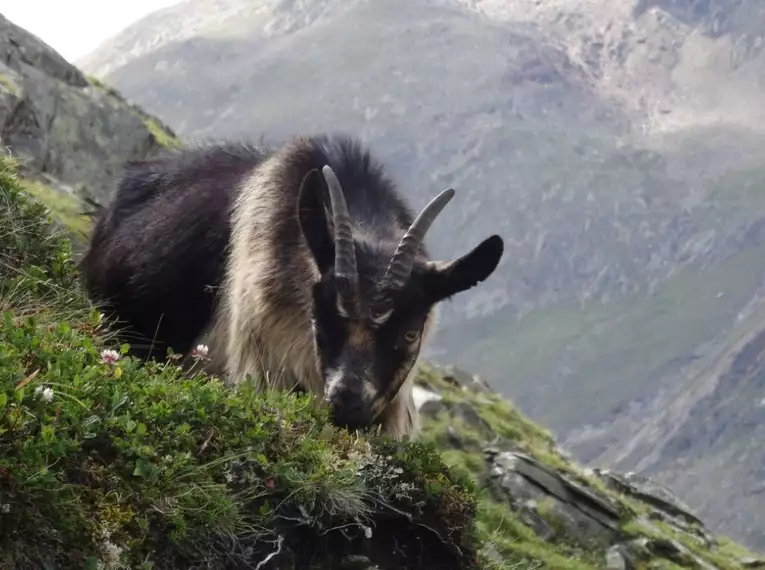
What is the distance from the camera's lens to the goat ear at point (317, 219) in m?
9.46

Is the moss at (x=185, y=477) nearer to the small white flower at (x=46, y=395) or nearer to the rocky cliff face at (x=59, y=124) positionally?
the small white flower at (x=46, y=395)

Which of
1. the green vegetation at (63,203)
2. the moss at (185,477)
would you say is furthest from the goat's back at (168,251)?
the green vegetation at (63,203)

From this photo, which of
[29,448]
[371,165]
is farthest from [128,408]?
[371,165]

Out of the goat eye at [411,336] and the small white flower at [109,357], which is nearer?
the small white flower at [109,357]

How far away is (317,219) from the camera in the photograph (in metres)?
A: 9.68

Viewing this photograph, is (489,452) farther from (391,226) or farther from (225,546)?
(225,546)

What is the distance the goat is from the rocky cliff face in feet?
38.3

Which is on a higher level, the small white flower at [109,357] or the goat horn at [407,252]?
the small white flower at [109,357]

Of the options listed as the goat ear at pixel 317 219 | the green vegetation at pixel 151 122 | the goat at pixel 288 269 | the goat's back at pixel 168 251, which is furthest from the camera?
the green vegetation at pixel 151 122

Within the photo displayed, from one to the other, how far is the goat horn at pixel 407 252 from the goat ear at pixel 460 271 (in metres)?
0.26

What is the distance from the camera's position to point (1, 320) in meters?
6.11

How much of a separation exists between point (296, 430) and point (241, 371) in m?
3.72

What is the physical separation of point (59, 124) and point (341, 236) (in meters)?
22.2

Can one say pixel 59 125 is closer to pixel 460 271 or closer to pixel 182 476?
pixel 460 271
